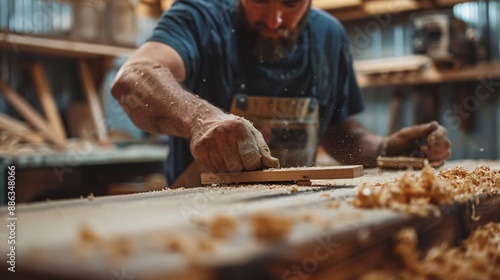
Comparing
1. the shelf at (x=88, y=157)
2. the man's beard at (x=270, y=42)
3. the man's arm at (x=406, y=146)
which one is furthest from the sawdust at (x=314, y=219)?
the shelf at (x=88, y=157)

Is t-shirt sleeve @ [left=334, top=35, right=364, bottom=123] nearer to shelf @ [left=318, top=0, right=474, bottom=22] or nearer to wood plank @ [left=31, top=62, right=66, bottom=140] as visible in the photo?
shelf @ [left=318, top=0, right=474, bottom=22]

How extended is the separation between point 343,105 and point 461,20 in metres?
2.88

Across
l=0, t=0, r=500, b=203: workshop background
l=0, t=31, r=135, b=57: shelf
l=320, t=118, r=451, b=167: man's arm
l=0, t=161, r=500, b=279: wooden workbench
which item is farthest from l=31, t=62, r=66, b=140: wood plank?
l=0, t=161, r=500, b=279: wooden workbench

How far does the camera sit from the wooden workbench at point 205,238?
711 mm

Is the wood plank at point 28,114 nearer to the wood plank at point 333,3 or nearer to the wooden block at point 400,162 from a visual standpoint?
the wood plank at point 333,3

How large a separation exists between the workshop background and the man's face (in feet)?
8.02

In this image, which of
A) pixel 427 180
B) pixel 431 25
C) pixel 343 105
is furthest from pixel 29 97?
pixel 427 180

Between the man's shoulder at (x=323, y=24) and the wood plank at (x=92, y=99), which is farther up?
the man's shoulder at (x=323, y=24)

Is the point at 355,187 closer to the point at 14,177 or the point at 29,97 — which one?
the point at 14,177

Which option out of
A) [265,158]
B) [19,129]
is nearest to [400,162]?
[265,158]

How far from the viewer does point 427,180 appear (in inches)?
51.3

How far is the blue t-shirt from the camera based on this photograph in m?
2.64

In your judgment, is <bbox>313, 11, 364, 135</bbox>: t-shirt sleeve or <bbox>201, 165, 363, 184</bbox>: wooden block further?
<bbox>313, 11, 364, 135</bbox>: t-shirt sleeve

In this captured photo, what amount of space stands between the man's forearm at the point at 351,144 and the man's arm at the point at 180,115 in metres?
0.50
